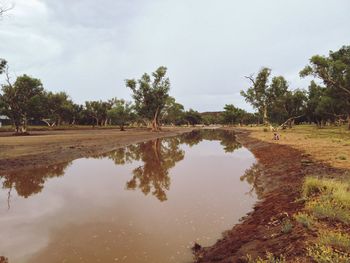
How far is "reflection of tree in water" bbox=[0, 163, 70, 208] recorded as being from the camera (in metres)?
15.4

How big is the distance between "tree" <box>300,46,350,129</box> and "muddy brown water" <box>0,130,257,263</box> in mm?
29310

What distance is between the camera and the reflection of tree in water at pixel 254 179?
1472cm

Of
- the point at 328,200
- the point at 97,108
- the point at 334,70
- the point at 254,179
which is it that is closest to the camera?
the point at 328,200

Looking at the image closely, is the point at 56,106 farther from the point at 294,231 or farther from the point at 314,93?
the point at 294,231

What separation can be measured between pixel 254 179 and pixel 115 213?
9.89 metres

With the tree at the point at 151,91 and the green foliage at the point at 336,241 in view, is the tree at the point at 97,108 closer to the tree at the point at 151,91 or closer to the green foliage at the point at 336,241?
the tree at the point at 151,91

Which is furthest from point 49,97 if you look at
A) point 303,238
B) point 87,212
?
point 303,238

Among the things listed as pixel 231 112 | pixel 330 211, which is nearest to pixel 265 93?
pixel 330 211

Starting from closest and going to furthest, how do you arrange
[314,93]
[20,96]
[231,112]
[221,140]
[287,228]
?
[287,228]
[221,140]
[20,96]
[314,93]
[231,112]

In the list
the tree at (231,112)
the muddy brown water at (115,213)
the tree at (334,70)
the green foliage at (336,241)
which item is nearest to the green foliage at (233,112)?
the tree at (231,112)

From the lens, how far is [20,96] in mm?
59688

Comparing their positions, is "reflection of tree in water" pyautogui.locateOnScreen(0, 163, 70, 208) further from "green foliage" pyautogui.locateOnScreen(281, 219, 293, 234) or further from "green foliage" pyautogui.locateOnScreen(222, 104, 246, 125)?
"green foliage" pyautogui.locateOnScreen(222, 104, 246, 125)

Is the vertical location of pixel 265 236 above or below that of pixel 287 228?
below

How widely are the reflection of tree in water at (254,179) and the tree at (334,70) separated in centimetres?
2647
